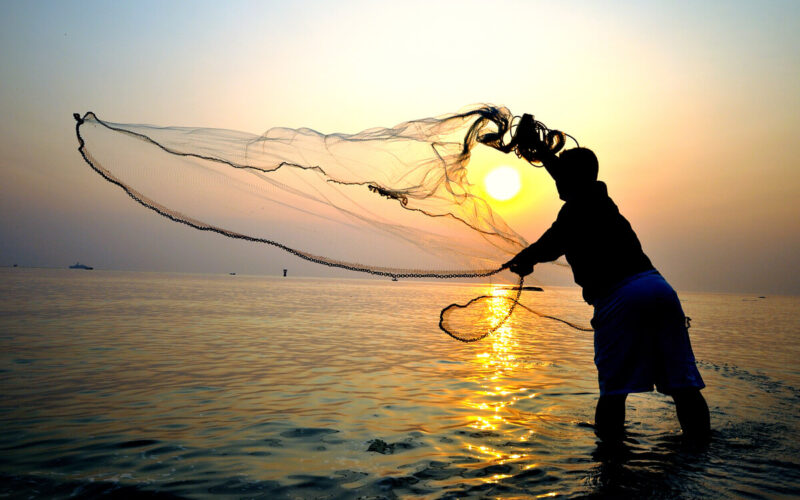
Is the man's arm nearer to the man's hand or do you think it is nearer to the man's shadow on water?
the man's hand

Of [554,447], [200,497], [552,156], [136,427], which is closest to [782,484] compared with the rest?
[554,447]

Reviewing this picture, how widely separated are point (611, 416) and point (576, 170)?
232 cm

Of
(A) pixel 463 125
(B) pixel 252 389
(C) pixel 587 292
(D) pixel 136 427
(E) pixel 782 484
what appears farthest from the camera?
(B) pixel 252 389

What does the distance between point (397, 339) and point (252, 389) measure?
7957 millimetres

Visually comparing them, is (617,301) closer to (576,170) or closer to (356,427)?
(576,170)

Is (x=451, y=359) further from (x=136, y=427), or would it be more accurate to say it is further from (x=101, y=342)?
(x=101, y=342)

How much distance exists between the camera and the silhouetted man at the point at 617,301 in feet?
13.4

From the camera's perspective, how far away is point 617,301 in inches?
165

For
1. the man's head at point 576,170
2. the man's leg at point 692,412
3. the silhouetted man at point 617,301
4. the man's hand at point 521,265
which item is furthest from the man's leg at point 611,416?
the man's head at point 576,170

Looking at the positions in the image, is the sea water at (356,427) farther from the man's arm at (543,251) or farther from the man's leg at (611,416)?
the man's arm at (543,251)

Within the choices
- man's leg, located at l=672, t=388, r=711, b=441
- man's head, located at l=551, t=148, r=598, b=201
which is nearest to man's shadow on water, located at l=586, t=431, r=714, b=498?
man's leg, located at l=672, t=388, r=711, b=441

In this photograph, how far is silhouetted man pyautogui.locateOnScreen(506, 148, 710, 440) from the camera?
408cm

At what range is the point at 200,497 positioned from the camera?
11.4 feet

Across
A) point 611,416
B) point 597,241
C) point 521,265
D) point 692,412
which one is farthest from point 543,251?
point 692,412
